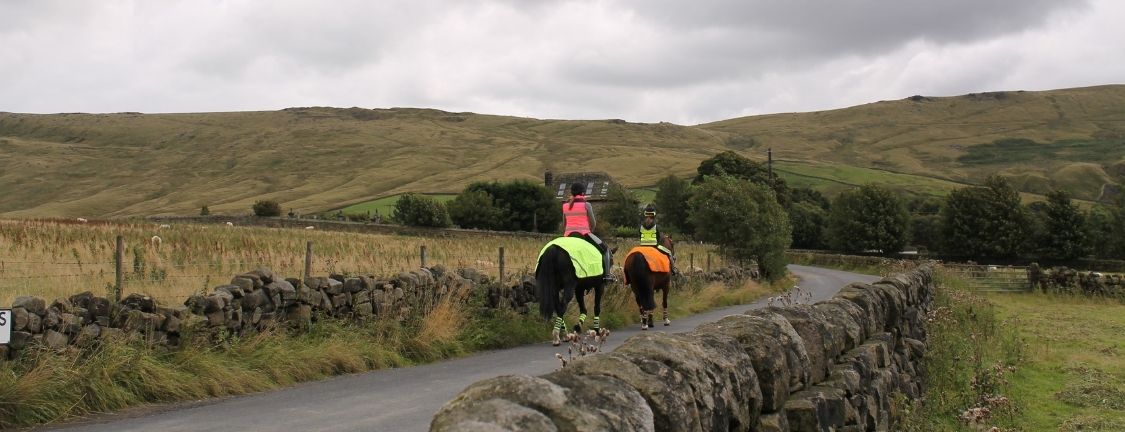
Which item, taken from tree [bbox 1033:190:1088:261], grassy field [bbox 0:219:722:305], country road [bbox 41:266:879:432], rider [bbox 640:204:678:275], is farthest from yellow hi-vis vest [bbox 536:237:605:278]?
tree [bbox 1033:190:1088:261]

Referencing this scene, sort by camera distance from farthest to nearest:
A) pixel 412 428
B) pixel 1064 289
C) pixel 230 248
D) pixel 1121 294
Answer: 1. pixel 1064 289
2. pixel 1121 294
3. pixel 230 248
4. pixel 412 428

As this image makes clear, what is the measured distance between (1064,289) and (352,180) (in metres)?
146

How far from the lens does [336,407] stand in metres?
8.72

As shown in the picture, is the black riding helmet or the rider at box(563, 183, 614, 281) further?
the rider at box(563, 183, 614, 281)

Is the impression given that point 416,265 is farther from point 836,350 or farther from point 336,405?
point 836,350

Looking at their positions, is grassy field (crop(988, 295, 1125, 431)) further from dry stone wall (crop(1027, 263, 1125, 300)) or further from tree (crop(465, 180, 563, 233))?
tree (crop(465, 180, 563, 233))

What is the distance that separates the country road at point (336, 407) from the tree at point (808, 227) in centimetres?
8522

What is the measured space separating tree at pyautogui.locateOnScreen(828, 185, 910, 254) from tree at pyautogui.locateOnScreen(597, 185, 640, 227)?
19.3m

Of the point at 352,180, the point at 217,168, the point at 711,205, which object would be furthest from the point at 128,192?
the point at 711,205

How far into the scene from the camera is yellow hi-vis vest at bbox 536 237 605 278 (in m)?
12.4

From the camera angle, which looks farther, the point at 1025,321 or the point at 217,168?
the point at 217,168

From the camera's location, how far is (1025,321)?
22656mm

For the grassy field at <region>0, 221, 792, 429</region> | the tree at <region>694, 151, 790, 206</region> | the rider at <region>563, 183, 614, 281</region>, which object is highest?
the tree at <region>694, 151, 790, 206</region>

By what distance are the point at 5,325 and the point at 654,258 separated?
411 inches
